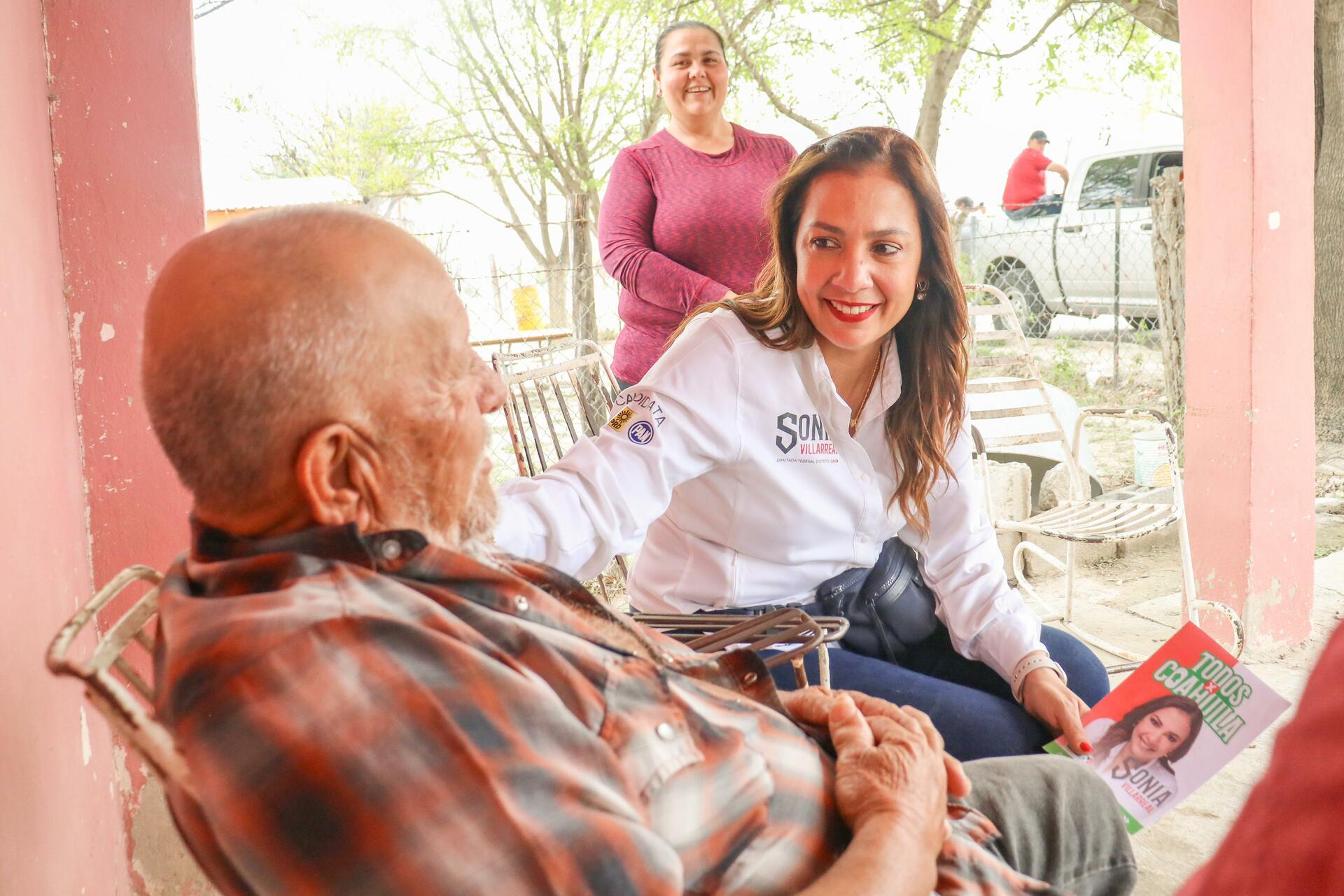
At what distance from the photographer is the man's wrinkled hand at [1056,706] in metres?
1.95

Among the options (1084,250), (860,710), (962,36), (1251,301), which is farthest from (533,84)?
(860,710)

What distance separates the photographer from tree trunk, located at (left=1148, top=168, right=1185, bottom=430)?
249 inches

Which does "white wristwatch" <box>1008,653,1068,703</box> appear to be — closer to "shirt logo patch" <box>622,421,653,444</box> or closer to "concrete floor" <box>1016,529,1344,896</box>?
"concrete floor" <box>1016,529,1344,896</box>

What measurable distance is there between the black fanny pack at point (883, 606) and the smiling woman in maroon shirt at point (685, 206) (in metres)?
1.45

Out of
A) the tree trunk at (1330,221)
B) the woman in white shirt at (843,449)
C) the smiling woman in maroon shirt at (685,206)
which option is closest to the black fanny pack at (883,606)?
the woman in white shirt at (843,449)

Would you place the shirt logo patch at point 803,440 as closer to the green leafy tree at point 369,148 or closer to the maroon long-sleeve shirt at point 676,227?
the maroon long-sleeve shirt at point 676,227

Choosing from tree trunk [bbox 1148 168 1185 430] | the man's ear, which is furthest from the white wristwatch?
tree trunk [bbox 1148 168 1185 430]

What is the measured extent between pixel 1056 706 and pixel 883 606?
0.39m

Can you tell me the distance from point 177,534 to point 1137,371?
8.22m

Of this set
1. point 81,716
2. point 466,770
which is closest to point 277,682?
point 466,770

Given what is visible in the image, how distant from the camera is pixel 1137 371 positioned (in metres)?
8.88

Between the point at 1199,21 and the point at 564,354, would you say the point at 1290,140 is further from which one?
the point at 564,354

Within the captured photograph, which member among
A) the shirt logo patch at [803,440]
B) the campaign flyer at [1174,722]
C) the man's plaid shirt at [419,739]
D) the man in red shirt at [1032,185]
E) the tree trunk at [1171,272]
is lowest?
the campaign flyer at [1174,722]

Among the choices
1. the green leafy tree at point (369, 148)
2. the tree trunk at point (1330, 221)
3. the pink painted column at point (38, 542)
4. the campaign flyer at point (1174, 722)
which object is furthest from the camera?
the green leafy tree at point (369, 148)
